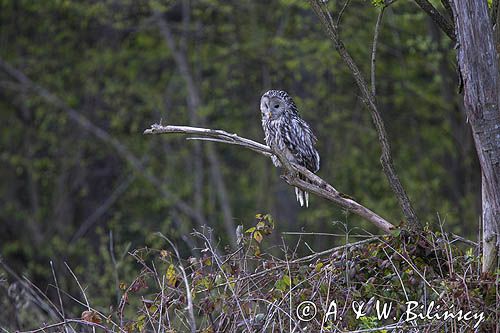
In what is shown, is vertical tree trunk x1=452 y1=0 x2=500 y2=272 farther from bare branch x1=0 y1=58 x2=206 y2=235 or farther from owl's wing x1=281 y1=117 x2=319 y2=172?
bare branch x1=0 y1=58 x2=206 y2=235

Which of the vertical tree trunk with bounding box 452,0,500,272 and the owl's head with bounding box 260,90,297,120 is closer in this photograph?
the vertical tree trunk with bounding box 452,0,500,272

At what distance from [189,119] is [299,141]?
517 centimetres

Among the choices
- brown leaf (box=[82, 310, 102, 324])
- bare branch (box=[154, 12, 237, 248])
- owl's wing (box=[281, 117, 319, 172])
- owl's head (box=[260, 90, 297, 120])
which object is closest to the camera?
brown leaf (box=[82, 310, 102, 324])

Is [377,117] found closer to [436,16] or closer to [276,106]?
[436,16]

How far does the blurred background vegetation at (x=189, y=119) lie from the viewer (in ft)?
35.2

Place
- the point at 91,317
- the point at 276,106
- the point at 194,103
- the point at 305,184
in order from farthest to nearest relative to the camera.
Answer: the point at 194,103 → the point at 276,106 → the point at 305,184 → the point at 91,317

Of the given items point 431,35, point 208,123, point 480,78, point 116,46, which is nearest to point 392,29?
point 431,35

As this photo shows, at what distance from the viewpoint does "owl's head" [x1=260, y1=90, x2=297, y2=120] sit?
662cm

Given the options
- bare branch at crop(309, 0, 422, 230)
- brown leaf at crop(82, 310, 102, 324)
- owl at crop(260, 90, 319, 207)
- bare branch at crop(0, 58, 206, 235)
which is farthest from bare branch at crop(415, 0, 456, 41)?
bare branch at crop(0, 58, 206, 235)

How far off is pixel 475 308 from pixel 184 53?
821 centimetres

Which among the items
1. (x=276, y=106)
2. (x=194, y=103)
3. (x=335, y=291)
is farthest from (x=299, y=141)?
(x=194, y=103)

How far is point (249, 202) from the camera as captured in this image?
12.4 metres

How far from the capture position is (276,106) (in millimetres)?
6676

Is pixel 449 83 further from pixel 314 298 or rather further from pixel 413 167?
pixel 314 298
